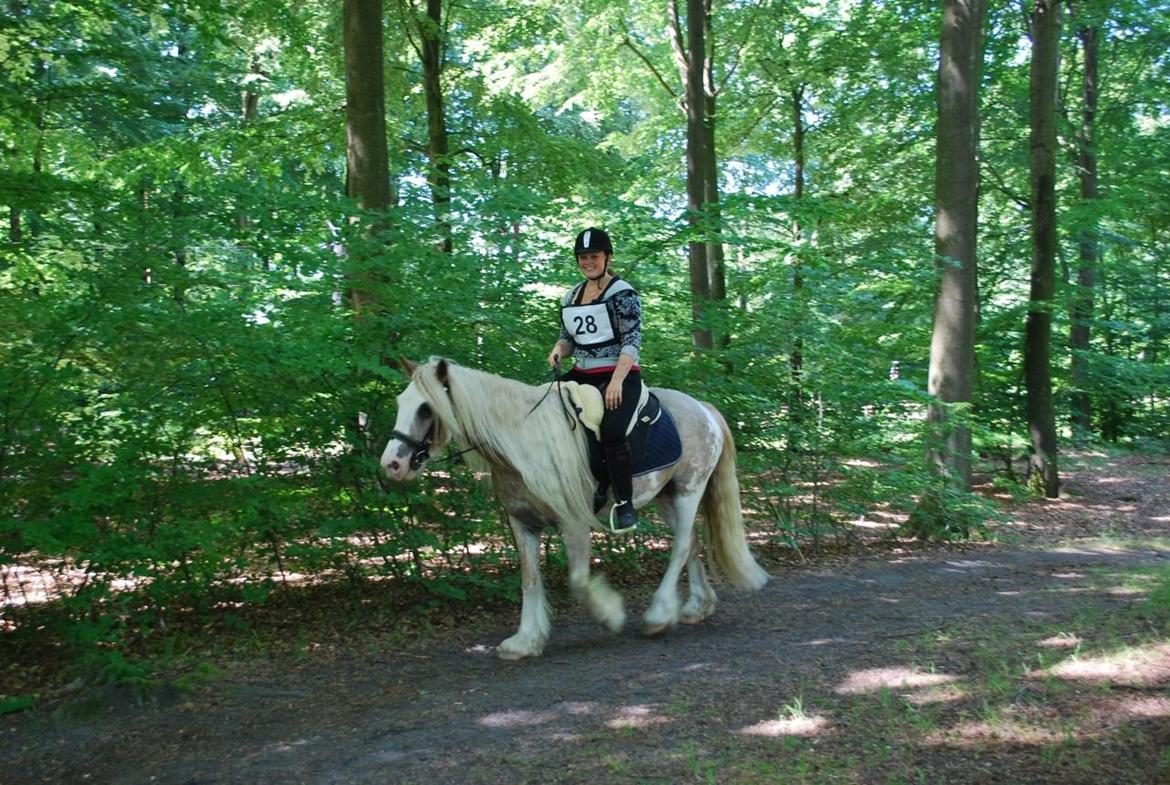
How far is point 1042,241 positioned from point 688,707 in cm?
1241

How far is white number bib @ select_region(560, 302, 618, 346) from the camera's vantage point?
5.73 meters

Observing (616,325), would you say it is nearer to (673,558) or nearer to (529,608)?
(673,558)

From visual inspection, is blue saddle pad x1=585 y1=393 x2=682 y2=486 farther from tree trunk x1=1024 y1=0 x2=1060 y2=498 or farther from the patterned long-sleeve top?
tree trunk x1=1024 y1=0 x2=1060 y2=498

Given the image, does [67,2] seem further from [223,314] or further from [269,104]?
[269,104]

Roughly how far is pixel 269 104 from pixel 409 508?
60.4ft

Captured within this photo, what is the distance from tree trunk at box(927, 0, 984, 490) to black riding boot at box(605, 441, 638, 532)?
651 centimetres

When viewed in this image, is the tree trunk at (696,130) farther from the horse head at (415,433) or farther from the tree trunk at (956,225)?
the horse head at (415,433)

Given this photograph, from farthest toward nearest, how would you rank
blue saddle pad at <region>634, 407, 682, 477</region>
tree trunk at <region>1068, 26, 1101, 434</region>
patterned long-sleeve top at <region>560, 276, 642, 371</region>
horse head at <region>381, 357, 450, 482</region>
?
tree trunk at <region>1068, 26, 1101, 434</region> → blue saddle pad at <region>634, 407, 682, 477</region> → patterned long-sleeve top at <region>560, 276, 642, 371</region> → horse head at <region>381, 357, 450, 482</region>

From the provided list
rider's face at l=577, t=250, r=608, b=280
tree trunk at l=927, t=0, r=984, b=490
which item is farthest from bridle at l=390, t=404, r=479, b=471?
tree trunk at l=927, t=0, r=984, b=490

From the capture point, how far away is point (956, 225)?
11055 millimetres

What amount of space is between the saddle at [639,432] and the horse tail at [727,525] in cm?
72

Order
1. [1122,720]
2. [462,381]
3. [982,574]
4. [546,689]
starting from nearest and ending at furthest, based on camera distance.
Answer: [1122,720], [546,689], [462,381], [982,574]

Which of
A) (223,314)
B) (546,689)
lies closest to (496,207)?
(223,314)

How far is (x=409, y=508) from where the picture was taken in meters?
6.63
